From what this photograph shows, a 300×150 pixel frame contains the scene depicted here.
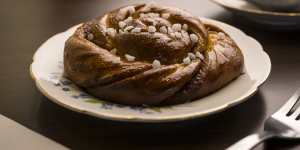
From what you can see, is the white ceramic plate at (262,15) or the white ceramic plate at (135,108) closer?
the white ceramic plate at (135,108)

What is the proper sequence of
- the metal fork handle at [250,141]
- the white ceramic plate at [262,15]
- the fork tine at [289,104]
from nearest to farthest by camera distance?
the metal fork handle at [250,141]
the fork tine at [289,104]
the white ceramic plate at [262,15]

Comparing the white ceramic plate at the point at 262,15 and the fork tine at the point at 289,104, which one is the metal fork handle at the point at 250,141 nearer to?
the fork tine at the point at 289,104

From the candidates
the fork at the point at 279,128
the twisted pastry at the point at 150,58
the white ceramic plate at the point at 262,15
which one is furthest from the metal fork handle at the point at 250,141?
the white ceramic plate at the point at 262,15

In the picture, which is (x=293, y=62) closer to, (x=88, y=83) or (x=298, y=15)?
(x=298, y=15)

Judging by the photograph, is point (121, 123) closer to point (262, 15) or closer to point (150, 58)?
Answer: point (150, 58)

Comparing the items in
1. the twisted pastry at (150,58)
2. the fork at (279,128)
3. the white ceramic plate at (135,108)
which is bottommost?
the fork at (279,128)

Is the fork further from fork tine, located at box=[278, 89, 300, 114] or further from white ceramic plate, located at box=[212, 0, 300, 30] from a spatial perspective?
white ceramic plate, located at box=[212, 0, 300, 30]

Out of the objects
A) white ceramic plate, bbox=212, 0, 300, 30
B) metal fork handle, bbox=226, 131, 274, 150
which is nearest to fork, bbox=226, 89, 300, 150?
metal fork handle, bbox=226, 131, 274, 150
